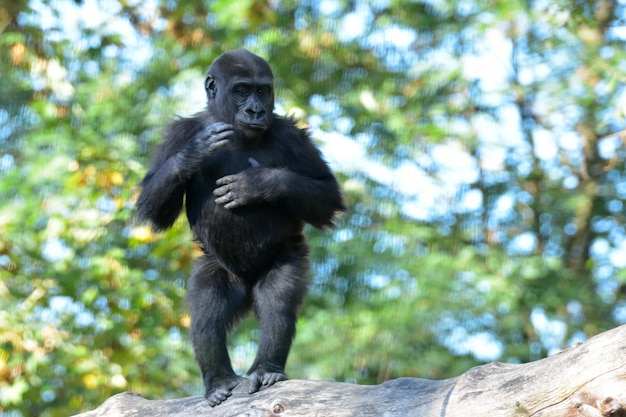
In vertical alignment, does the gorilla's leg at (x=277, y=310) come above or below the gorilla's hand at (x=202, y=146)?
below

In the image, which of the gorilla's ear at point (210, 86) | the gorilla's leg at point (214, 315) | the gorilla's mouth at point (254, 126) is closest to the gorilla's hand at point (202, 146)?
the gorilla's mouth at point (254, 126)

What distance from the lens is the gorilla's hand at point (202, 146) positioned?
468cm

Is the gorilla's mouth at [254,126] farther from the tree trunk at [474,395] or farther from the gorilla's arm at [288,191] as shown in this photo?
the tree trunk at [474,395]

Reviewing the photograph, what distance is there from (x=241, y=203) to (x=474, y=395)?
1.82 m

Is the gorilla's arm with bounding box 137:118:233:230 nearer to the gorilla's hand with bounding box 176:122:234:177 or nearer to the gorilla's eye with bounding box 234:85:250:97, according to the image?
the gorilla's hand with bounding box 176:122:234:177

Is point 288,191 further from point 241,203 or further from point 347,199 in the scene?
point 347,199

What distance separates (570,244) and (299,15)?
4.62m

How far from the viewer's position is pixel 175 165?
4758mm

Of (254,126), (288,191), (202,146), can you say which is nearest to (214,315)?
(288,191)

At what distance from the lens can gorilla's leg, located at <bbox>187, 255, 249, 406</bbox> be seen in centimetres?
462

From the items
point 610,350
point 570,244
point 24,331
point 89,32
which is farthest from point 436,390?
point 570,244

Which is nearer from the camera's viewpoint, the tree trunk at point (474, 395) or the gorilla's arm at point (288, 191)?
the tree trunk at point (474, 395)

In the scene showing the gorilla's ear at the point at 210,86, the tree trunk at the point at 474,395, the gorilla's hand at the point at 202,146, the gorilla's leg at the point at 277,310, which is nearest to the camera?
the tree trunk at the point at 474,395

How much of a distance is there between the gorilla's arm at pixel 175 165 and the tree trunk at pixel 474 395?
106 cm
